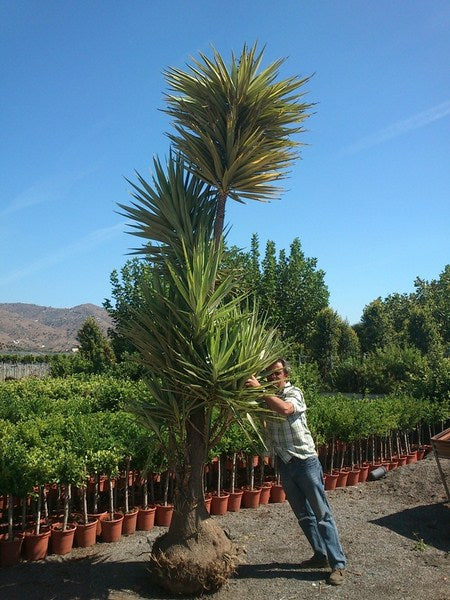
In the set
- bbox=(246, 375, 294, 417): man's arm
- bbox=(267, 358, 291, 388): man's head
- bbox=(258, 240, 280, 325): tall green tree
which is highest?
bbox=(258, 240, 280, 325): tall green tree

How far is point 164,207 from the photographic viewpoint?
4.91 m

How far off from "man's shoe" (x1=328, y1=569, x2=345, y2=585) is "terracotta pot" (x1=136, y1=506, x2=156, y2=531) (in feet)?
7.11

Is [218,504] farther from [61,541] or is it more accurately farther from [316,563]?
[61,541]

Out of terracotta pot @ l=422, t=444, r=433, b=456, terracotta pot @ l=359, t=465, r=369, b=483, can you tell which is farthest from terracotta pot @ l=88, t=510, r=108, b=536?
terracotta pot @ l=422, t=444, r=433, b=456

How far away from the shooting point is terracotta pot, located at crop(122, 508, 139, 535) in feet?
20.0

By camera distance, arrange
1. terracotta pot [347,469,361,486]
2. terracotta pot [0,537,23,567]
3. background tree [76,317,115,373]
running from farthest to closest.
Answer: background tree [76,317,115,373] → terracotta pot [347,469,361,486] → terracotta pot [0,537,23,567]

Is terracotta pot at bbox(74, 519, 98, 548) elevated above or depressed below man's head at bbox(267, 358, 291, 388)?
below

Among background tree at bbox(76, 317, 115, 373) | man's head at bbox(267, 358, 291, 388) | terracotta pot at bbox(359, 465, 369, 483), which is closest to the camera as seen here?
man's head at bbox(267, 358, 291, 388)

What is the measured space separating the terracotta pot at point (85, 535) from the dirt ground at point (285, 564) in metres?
0.08

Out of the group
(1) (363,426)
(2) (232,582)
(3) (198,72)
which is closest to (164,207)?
(3) (198,72)

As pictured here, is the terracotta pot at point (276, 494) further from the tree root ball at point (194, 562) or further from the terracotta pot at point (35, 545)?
the terracotta pot at point (35, 545)

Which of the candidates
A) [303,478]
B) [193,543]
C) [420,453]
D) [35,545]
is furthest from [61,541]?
[420,453]

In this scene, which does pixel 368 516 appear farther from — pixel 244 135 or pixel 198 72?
pixel 198 72

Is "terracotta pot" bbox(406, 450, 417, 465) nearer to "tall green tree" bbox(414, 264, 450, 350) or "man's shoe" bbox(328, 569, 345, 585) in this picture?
"man's shoe" bbox(328, 569, 345, 585)
